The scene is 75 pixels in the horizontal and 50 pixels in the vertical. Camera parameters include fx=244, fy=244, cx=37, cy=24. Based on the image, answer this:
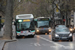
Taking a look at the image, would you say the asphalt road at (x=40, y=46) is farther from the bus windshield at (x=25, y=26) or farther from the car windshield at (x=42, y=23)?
the car windshield at (x=42, y=23)

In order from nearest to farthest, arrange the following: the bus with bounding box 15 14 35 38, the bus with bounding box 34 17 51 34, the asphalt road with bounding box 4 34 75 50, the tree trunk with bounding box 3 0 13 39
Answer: the asphalt road with bounding box 4 34 75 50, the tree trunk with bounding box 3 0 13 39, the bus with bounding box 15 14 35 38, the bus with bounding box 34 17 51 34

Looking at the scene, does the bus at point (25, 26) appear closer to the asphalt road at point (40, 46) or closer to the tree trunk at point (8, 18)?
the tree trunk at point (8, 18)

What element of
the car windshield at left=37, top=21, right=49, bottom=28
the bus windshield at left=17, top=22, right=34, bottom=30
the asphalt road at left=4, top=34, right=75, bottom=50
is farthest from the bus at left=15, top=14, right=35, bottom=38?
the car windshield at left=37, top=21, right=49, bottom=28

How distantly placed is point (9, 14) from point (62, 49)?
A: 11.4 metres

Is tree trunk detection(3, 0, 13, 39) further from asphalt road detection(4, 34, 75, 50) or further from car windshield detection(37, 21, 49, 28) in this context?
car windshield detection(37, 21, 49, 28)

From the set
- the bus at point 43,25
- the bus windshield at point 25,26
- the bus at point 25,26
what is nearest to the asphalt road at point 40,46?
the bus at point 25,26

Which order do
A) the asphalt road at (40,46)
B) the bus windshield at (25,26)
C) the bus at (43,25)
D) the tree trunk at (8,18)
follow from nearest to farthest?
the asphalt road at (40,46) → the tree trunk at (8,18) → the bus windshield at (25,26) → the bus at (43,25)

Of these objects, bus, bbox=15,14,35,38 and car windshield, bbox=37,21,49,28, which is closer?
bus, bbox=15,14,35,38

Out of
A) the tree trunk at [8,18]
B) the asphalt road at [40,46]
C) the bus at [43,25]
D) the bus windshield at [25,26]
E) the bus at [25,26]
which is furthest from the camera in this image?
the bus at [43,25]

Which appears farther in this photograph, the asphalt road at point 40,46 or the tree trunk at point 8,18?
the tree trunk at point 8,18

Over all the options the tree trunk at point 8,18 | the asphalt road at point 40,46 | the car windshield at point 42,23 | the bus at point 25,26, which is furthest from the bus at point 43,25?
the asphalt road at point 40,46

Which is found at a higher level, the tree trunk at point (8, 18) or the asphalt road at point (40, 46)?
the tree trunk at point (8, 18)

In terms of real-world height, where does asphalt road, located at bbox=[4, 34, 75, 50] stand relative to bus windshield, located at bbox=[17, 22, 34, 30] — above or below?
below

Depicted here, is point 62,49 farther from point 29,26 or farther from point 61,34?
point 29,26
